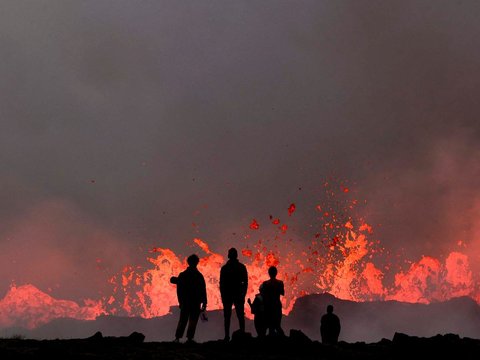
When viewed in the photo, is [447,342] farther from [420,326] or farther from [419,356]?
[420,326]

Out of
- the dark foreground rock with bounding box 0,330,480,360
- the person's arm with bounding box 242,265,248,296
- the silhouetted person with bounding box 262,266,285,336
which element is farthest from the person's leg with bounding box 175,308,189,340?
the silhouetted person with bounding box 262,266,285,336

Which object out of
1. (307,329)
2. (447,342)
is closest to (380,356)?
(447,342)

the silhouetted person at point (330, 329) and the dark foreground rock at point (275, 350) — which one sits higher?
the silhouetted person at point (330, 329)

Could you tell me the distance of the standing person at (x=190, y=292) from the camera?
1638cm

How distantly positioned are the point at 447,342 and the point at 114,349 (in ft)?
27.4

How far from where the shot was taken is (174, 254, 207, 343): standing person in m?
16.4

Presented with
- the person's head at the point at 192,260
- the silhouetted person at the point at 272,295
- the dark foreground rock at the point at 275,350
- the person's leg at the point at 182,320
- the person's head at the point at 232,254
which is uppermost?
the person's head at the point at 232,254

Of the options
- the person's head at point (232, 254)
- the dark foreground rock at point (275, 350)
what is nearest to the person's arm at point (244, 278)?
the person's head at point (232, 254)

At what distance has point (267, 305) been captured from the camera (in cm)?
1752

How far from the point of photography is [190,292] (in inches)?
646

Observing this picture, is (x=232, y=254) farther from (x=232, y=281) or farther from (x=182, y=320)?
(x=182, y=320)

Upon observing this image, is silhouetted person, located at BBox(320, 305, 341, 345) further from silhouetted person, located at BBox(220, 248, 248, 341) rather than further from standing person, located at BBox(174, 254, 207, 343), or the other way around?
standing person, located at BBox(174, 254, 207, 343)

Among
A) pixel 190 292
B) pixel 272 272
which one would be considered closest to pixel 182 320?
pixel 190 292

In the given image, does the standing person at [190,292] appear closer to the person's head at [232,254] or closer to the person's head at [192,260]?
the person's head at [192,260]
